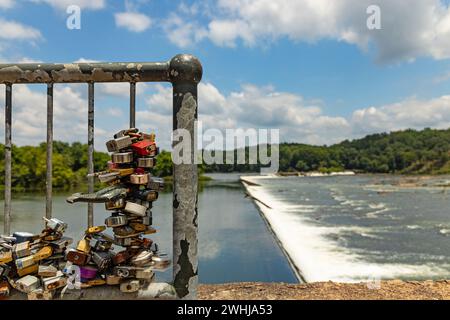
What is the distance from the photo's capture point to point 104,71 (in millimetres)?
2094

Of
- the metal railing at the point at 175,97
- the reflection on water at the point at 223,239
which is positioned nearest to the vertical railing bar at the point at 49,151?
the metal railing at the point at 175,97

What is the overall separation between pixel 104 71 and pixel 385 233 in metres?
23.3

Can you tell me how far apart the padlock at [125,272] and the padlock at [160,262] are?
117 mm

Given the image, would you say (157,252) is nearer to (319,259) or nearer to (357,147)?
(319,259)

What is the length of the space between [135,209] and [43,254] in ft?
1.94

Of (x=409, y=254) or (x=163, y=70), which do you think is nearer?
(x=163, y=70)

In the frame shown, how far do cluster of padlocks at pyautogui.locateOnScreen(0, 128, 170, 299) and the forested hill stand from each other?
379ft

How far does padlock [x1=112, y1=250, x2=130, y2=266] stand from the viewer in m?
2.04

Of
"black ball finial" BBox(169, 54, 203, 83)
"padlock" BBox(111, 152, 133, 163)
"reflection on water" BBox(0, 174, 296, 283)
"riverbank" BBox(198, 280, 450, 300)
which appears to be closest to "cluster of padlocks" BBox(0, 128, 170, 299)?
"padlock" BBox(111, 152, 133, 163)

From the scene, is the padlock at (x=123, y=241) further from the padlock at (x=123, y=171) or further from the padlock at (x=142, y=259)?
the padlock at (x=123, y=171)

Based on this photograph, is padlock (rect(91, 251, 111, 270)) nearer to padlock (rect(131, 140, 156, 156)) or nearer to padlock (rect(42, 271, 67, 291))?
padlock (rect(42, 271, 67, 291))

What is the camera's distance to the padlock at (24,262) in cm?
199
